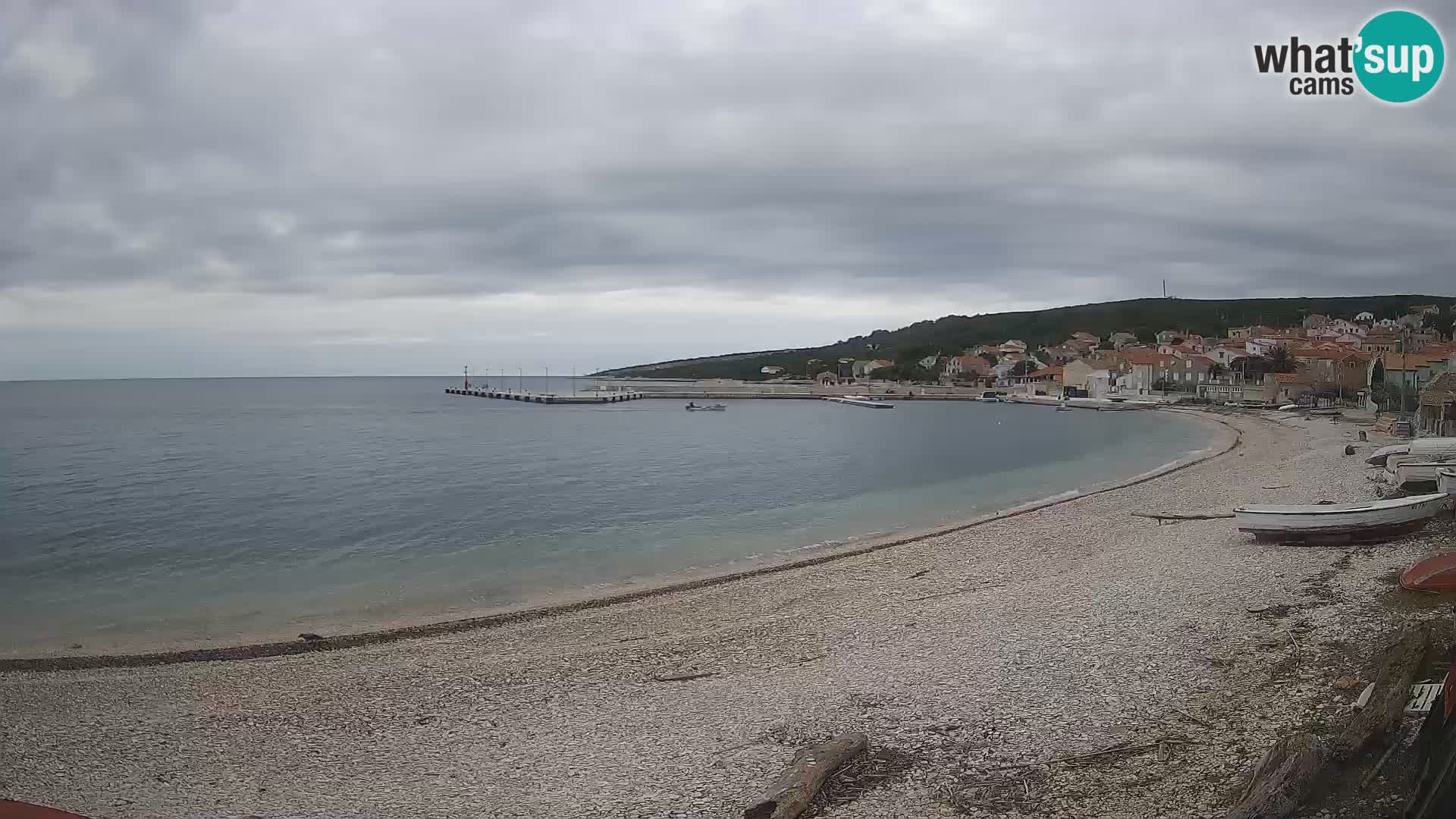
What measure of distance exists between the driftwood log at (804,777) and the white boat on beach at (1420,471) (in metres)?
15.6

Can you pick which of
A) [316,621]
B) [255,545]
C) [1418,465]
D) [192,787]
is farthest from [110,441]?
[1418,465]

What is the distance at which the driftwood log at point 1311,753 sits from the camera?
525 cm

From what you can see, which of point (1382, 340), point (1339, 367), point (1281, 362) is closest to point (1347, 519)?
point (1339, 367)

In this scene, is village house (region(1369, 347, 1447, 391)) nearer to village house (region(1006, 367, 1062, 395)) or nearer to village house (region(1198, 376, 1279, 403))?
village house (region(1198, 376, 1279, 403))

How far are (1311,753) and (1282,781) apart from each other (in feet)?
1.17

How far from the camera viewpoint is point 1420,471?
17766 millimetres

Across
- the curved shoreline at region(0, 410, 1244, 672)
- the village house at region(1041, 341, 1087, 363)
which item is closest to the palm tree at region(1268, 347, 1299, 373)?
the village house at region(1041, 341, 1087, 363)

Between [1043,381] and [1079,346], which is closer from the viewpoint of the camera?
[1043,381]

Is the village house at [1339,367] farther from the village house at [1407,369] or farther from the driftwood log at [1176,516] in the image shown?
the driftwood log at [1176,516]

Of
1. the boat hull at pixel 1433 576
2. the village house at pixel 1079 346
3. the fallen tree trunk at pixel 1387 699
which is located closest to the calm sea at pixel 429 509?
the boat hull at pixel 1433 576

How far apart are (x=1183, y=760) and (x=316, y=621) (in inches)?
503

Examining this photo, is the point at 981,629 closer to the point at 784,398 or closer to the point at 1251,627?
the point at 1251,627

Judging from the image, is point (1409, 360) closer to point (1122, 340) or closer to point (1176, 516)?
point (1176, 516)

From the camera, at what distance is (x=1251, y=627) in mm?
9758
